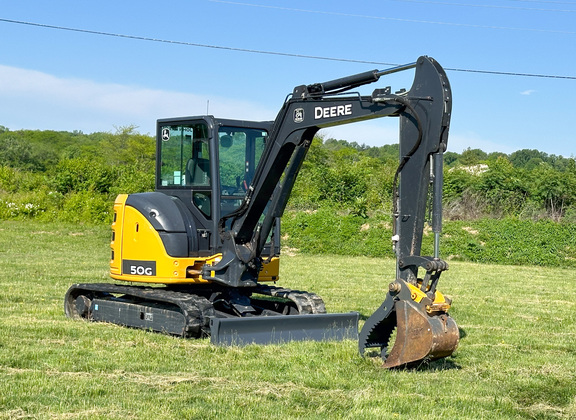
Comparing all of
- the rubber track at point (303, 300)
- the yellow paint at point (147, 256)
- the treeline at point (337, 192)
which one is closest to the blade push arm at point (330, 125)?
the yellow paint at point (147, 256)

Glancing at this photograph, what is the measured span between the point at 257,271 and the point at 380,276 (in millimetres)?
9740

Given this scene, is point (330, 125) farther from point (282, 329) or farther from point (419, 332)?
point (419, 332)

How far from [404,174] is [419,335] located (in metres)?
1.74

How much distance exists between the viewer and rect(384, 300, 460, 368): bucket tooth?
755 cm

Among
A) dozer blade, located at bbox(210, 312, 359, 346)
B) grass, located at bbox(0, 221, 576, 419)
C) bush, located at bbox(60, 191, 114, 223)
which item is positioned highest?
bush, located at bbox(60, 191, 114, 223)

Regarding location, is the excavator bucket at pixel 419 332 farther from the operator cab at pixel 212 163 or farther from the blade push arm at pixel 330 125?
the operator cab at pixel 212 163

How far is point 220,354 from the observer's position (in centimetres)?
879

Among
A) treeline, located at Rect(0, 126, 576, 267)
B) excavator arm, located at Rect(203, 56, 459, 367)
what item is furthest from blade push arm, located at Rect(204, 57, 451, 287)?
treeline, located at Rect(0, 126, 576, 267)

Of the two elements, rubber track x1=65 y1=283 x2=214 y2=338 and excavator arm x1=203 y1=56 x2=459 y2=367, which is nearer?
excavator arm x1=203 y1=56 x2=459 y2=367

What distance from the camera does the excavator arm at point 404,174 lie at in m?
7.71

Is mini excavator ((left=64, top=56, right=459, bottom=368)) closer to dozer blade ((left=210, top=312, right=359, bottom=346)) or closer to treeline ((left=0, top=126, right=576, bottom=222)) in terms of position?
dozer blade ((left=210, top=312, right=359, bottom=346))

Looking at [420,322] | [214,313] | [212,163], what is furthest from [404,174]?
[214,313]

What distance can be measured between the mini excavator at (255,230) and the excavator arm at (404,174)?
13 millimetres

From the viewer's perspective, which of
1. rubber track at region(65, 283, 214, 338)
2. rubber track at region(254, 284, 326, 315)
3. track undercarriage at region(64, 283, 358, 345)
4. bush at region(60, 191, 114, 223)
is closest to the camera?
track undercarriage at region(64, 283, 358, 345)
